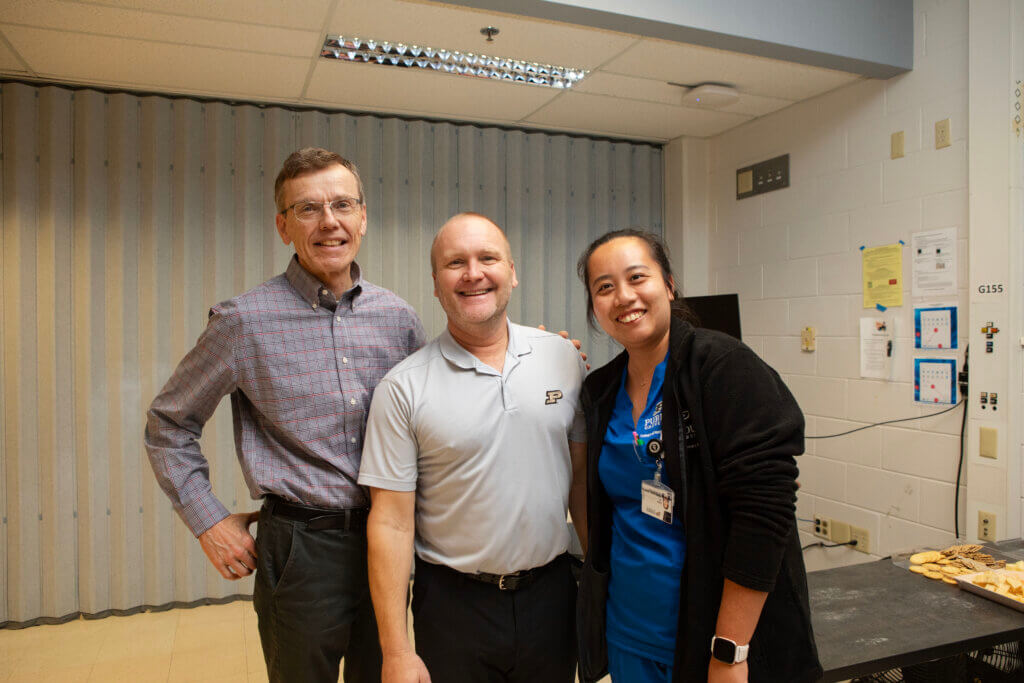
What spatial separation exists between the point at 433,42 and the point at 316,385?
1882mm

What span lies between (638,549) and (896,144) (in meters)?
2.75

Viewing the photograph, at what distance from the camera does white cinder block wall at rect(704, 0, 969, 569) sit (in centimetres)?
296

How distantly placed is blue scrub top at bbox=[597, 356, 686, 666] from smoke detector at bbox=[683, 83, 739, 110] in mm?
2434

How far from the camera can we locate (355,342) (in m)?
1.68

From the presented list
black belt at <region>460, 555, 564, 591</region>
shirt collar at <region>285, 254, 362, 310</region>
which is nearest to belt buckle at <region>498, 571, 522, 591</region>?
black belt at <region>460, 555, 564, 591</region>

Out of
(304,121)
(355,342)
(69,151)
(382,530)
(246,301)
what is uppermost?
(304,121)

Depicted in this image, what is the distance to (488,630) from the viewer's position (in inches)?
59.2

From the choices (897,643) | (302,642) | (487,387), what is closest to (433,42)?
(487,387)

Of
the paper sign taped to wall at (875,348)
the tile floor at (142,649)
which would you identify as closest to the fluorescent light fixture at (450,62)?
the paper sign taped to wall at (875,348)

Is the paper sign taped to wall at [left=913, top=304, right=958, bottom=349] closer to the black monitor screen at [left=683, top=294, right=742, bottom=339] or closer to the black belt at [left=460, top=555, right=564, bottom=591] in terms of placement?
the black monitor screen at [left=683, top=294, right=742, bottom=339]

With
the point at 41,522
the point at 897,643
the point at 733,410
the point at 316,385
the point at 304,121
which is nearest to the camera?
the point at 733,410

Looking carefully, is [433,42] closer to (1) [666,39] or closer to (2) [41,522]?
(1) [666,39]

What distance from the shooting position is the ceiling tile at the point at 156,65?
2.78m

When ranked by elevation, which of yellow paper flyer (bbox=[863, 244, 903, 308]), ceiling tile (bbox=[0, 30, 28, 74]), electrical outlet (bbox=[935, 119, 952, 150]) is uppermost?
ceiling tile (bbox=[0, 30, 28, 74])
